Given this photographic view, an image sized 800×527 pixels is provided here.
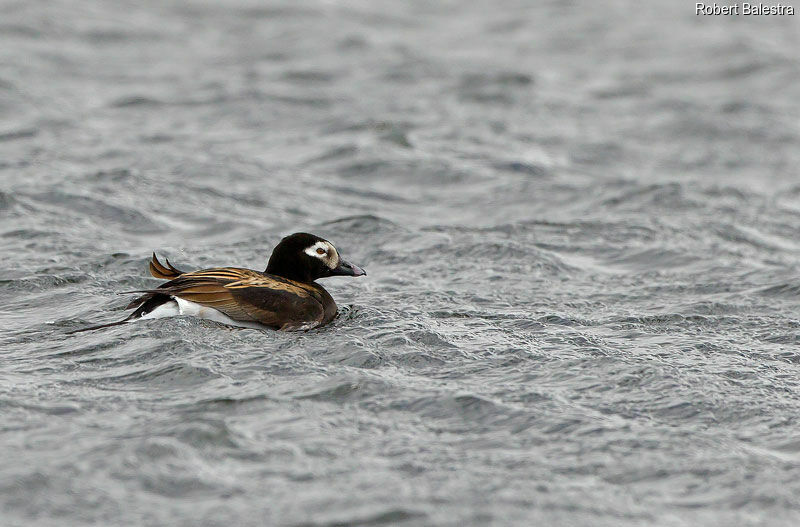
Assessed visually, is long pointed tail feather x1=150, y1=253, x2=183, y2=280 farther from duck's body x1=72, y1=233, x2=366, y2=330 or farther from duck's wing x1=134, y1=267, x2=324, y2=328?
duck's wing x1=134, y1=267, x2=324, y2=328

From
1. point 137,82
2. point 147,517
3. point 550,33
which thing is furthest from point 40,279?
point 550,33

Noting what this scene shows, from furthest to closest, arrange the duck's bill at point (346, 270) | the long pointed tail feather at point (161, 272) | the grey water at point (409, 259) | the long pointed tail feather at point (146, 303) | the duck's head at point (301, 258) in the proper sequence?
the duck's bill at point (346, 270), the duck's head at point (301, 258), the long pointed tail feather at point (161, 272), the long pointed tail feather at point (146, 303), the grey water at point (409, 259)

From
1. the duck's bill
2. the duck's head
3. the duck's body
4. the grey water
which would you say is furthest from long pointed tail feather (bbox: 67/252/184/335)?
the duck's bill

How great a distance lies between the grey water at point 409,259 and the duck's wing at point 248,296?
20cm

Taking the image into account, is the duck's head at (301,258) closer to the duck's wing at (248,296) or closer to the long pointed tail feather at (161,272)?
the duck's wing at (248,296)

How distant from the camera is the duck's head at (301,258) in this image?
34.1 ft

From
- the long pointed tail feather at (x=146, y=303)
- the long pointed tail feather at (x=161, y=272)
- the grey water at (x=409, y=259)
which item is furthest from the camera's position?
the long pointed tail feather at (x=161, y=272)

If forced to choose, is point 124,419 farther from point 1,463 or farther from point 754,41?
point 754,41

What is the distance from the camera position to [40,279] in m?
10.9

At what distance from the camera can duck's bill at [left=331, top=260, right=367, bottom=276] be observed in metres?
10.6

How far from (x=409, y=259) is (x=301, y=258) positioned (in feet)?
7.37

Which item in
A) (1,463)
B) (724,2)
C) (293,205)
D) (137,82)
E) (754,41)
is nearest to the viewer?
(1,463)

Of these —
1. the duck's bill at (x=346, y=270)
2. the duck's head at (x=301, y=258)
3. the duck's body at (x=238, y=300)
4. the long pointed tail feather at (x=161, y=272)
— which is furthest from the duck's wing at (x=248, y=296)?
the duck's bill at (x=346, y=270)

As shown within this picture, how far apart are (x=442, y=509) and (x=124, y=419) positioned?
2151mm
